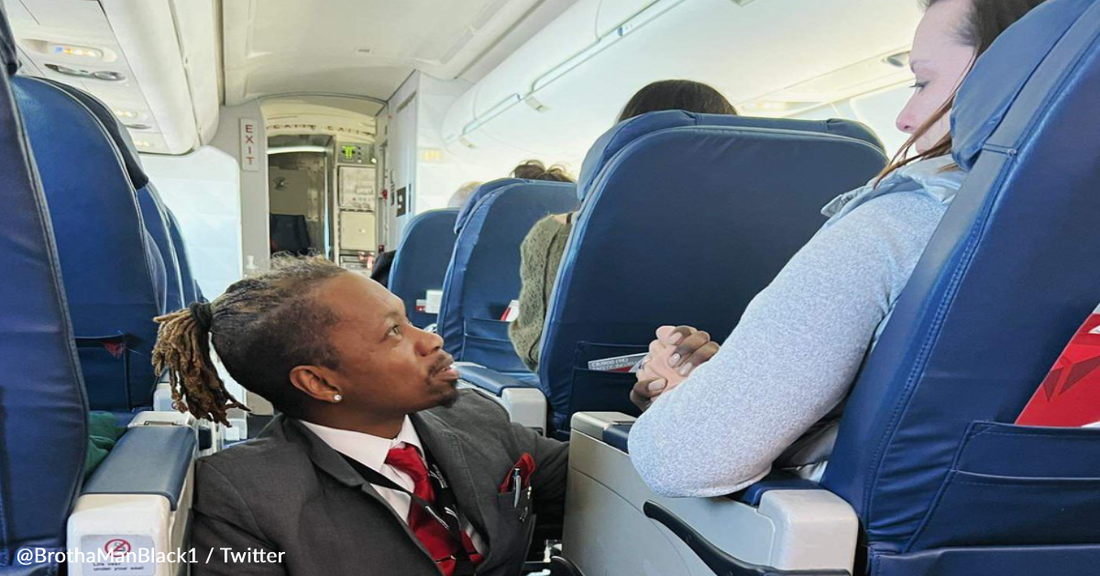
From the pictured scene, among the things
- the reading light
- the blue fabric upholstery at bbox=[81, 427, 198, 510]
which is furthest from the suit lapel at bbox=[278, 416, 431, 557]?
the reading light

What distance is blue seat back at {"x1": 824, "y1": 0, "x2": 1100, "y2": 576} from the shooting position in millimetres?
797

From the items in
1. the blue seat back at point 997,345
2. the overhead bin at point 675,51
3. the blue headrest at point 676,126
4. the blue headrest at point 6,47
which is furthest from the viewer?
the overhead bin at point 675,51

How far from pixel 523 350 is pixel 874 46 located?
7.60 feet

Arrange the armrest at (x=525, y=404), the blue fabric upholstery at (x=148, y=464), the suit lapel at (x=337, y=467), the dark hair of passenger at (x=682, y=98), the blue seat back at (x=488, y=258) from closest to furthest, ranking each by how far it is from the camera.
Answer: the blue fabric upholstery at (x=148, y=464) < the suit lapel at (x=337, y=467) < the armrest at (x=525, y=404) < the dark hair of passenger at (x=682, y=98) < the blue seat back at (x=488, y=258)

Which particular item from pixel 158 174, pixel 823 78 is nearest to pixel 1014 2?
pixel 823 78

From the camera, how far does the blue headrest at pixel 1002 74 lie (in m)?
0.80

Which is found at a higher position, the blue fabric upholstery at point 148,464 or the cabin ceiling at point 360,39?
the cabin ceiling at point 360,39

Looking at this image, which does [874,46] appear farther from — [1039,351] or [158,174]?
[158,174]

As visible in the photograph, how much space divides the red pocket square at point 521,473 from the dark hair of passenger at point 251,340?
0.45 m

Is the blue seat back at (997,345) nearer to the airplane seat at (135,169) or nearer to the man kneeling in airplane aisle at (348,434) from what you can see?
the man kneeling in airplane aisle at (348,434)

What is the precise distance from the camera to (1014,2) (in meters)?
1.09

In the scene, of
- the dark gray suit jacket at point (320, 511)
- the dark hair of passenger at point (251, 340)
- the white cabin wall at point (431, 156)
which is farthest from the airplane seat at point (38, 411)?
the white cabin wall at point (431, 156)

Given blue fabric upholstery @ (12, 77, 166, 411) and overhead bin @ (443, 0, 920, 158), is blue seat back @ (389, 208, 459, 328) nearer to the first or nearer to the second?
overhead bin @ (443, 0, 920, 158)

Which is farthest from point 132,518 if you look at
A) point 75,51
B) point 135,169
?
point 75,51
